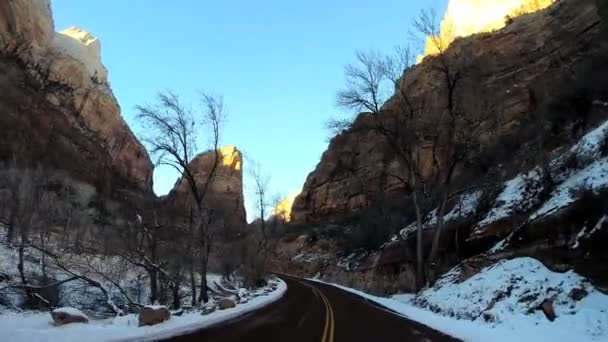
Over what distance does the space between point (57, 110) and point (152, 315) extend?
89943 millimetres

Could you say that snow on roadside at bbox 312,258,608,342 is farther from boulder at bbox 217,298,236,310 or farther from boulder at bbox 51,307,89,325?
boulder at bbox 51,307,89,325

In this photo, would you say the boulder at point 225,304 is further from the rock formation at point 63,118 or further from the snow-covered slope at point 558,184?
the rock formation at point 63,118

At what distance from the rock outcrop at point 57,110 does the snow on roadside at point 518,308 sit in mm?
52077

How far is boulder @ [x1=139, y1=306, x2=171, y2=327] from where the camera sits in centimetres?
1123

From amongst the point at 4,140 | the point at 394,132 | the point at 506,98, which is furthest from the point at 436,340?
the point at 4,140

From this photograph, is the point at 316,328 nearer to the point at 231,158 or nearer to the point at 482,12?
the point at 482,12

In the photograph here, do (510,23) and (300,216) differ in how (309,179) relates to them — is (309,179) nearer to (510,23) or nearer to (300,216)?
(300,216)

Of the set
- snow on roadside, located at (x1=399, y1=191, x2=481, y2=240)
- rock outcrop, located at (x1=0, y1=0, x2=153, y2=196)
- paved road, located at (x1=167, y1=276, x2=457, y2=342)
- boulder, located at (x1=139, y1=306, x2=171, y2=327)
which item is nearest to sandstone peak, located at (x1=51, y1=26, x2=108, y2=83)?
rock outcrop, located at (x1=0, y1=0, x2=153, y2=196)

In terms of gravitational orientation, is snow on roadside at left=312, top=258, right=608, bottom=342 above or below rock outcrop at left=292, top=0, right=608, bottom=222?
below

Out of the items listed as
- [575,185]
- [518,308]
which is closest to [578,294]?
[518,308]

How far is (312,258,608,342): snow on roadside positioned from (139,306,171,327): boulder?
7283 millimetres

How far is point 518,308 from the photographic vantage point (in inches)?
519

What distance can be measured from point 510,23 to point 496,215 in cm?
5440

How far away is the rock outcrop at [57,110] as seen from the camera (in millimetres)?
75688
